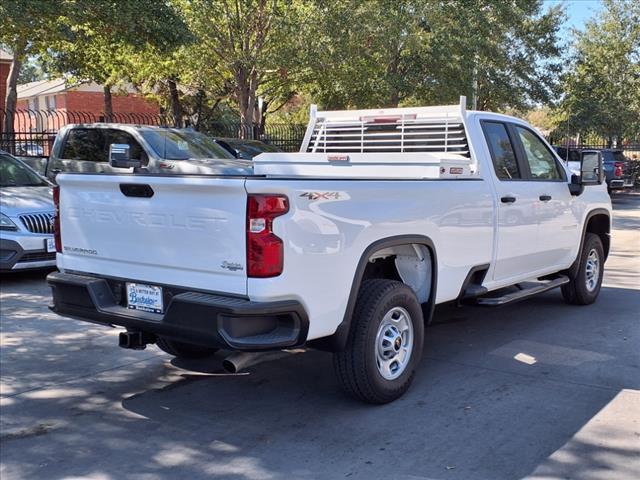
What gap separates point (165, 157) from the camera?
1054cm

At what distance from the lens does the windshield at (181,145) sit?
419 inches

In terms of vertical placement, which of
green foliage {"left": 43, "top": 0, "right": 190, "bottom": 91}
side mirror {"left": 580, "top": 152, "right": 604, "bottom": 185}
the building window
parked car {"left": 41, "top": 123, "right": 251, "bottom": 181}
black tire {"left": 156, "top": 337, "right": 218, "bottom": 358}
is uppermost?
the building window

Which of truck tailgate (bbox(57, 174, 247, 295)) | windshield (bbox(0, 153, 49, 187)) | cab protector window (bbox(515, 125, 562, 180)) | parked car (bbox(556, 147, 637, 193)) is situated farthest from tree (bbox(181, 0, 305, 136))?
truck tailgate (bbox(57, 174, 247, 295))

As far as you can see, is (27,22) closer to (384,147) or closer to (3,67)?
(384,147)

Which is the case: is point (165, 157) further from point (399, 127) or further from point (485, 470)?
point (485, 470)

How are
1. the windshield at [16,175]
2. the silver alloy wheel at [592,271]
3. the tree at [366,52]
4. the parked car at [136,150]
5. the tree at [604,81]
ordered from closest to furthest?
→ the silver alloy wheel at [592,271] < the windshield at [16,175] < the parked car at [136,150] < the tree at [366,52] < the tree at [604,81]

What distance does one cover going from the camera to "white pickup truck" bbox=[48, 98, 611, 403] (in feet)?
13.1

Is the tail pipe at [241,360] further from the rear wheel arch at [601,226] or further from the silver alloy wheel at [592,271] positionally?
the rear wheel arch at [601,226]

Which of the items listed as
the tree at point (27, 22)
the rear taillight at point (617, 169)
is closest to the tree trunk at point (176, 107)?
the tree at point (27, 22)

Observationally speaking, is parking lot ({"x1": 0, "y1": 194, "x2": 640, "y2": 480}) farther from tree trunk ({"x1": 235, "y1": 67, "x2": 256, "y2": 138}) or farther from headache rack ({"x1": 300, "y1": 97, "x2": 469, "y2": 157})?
tree trunk ({"x1": 235, "y1": 67, "x2": 256, "y2": 138})

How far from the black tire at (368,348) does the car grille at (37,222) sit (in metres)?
5.54

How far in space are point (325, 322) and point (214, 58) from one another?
55.4 ft

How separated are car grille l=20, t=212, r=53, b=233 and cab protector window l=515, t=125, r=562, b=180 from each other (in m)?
5.85

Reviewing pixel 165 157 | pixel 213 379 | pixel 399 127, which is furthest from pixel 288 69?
pixel 213 379
